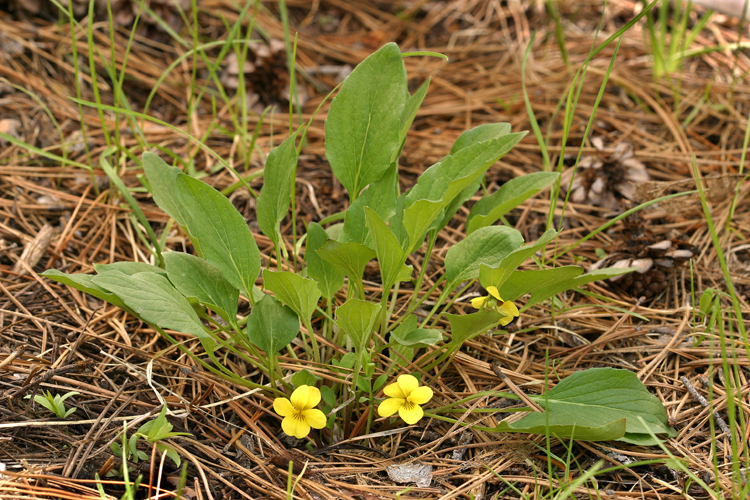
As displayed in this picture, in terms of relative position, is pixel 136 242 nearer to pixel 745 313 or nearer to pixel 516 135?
pixel 516 135

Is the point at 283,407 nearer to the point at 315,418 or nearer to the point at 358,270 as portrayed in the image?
the point at 315,418

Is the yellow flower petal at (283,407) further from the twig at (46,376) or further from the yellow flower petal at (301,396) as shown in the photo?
the twig at (46,376)

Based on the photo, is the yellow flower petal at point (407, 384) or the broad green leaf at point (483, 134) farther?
Result: the broad green leaf at point (483, 134)

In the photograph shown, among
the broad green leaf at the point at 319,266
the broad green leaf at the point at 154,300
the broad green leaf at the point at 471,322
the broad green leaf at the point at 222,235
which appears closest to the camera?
the broad green leaf at the point at 154,300

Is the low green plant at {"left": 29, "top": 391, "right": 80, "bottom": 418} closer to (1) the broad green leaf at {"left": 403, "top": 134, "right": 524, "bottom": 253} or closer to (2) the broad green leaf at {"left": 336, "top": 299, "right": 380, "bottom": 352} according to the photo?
(2) the broad green leaf at {"left": 336, "top": 299, "right": 380, "bottom": 352}

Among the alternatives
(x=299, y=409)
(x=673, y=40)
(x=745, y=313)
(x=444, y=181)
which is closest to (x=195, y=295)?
(x=299, y=409)

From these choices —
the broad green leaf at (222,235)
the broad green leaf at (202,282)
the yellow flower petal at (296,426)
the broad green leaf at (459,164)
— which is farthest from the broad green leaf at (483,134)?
the yellow flower petal at (296,426)

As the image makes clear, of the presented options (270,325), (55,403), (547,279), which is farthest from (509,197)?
→ (55,403)
